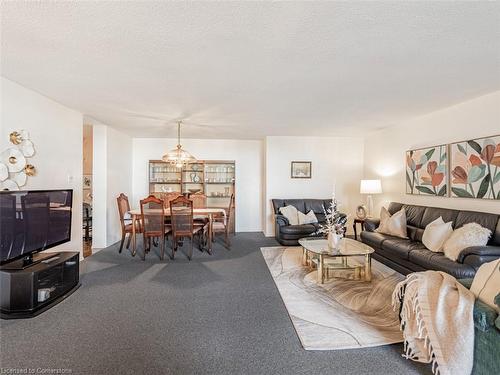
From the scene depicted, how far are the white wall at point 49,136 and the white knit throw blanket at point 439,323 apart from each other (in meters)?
4.10

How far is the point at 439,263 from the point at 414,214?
1508 mm

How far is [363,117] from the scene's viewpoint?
14.0 feet

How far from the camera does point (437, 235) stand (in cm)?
316

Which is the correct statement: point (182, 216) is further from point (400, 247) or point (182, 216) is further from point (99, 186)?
point (400, 247)

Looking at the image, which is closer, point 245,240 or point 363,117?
point 363,117

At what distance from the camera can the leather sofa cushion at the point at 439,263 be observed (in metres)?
2.53

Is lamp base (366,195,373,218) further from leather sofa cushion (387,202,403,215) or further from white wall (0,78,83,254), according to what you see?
white wall (0,78,83,254)

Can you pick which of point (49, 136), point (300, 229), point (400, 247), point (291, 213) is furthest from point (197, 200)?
point (400, 247)

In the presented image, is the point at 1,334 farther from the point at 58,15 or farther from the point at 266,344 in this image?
the point at 58,15

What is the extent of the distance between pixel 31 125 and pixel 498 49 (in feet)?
15.9

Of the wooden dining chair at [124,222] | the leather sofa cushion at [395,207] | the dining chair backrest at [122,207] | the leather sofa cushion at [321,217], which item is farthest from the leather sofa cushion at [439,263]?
the dining chair backrest at [122,207]

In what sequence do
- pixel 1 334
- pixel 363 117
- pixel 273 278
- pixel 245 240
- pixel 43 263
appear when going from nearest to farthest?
pixel 1 334, pixel 43 263, pixel 273 278, pixel 363 117, pixel 245 240

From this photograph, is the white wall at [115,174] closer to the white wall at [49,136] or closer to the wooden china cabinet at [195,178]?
the wooden china cabinet at [195,178]

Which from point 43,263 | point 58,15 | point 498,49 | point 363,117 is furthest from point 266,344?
point 363,117
